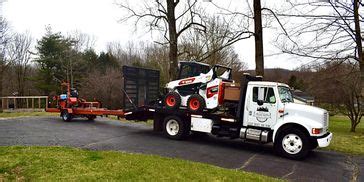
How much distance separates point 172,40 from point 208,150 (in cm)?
903

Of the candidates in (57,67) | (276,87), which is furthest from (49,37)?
(276,87)

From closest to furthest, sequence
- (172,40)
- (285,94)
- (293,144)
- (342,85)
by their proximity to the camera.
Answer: (293,144) < (285,94) < (172,40) < (342,85)

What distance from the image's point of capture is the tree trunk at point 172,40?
54.3 feet

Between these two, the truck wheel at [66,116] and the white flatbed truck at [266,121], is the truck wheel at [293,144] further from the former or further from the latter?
the truck wheel at [66,116]

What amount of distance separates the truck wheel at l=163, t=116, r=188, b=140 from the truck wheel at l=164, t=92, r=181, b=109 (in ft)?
1.31

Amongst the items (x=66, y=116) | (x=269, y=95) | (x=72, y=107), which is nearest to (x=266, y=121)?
(x=269, y=95)

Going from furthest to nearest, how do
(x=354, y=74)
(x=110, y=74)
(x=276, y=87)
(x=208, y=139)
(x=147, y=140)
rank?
(x=110, y=74), (x=354, y=74), (x=208, y=139), (x=147, y=140), (x=276, y=87)

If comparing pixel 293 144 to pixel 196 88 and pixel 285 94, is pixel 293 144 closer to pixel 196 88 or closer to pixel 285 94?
pixel 285 94

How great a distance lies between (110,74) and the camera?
39.8m

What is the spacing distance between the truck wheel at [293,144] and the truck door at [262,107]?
0.52 metres

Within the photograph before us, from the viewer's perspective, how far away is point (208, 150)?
9.09 meters

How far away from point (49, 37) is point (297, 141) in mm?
40368

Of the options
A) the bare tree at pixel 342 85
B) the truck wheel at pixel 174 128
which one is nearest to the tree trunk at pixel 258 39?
the bare tree at pixel 342 85

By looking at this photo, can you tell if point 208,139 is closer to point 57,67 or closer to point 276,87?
point 276,87
